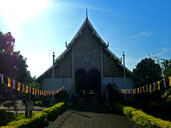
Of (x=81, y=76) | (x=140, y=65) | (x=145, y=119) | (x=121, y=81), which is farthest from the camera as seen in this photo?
(x=140, y=65)

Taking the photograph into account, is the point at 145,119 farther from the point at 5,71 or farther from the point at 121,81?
the point at 121,81

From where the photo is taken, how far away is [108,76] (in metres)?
25.0

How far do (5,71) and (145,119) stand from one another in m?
13.4

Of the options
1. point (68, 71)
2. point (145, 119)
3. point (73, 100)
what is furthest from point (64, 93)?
point (145, 119)

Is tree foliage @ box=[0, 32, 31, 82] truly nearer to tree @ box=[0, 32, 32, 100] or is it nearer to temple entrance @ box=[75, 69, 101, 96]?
tree @ box=[0, 32, 32, 100]

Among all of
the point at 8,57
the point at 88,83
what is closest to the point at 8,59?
the point at 8,57

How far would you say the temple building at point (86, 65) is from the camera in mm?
24891

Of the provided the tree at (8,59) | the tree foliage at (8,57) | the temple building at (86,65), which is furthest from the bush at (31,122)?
the temple building at (86,65)

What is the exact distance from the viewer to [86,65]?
83.9ft

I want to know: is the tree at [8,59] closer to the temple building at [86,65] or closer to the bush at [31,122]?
the temple building at [86,65]

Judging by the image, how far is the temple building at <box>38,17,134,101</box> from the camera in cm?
2489

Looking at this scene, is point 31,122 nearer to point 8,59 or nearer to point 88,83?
point 8,59

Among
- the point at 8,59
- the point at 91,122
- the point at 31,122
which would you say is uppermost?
the point at 8,59

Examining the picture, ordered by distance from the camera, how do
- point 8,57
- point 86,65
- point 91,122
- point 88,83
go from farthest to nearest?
point 88,83 → point 86,65 → point 8,57 → point 91,122
